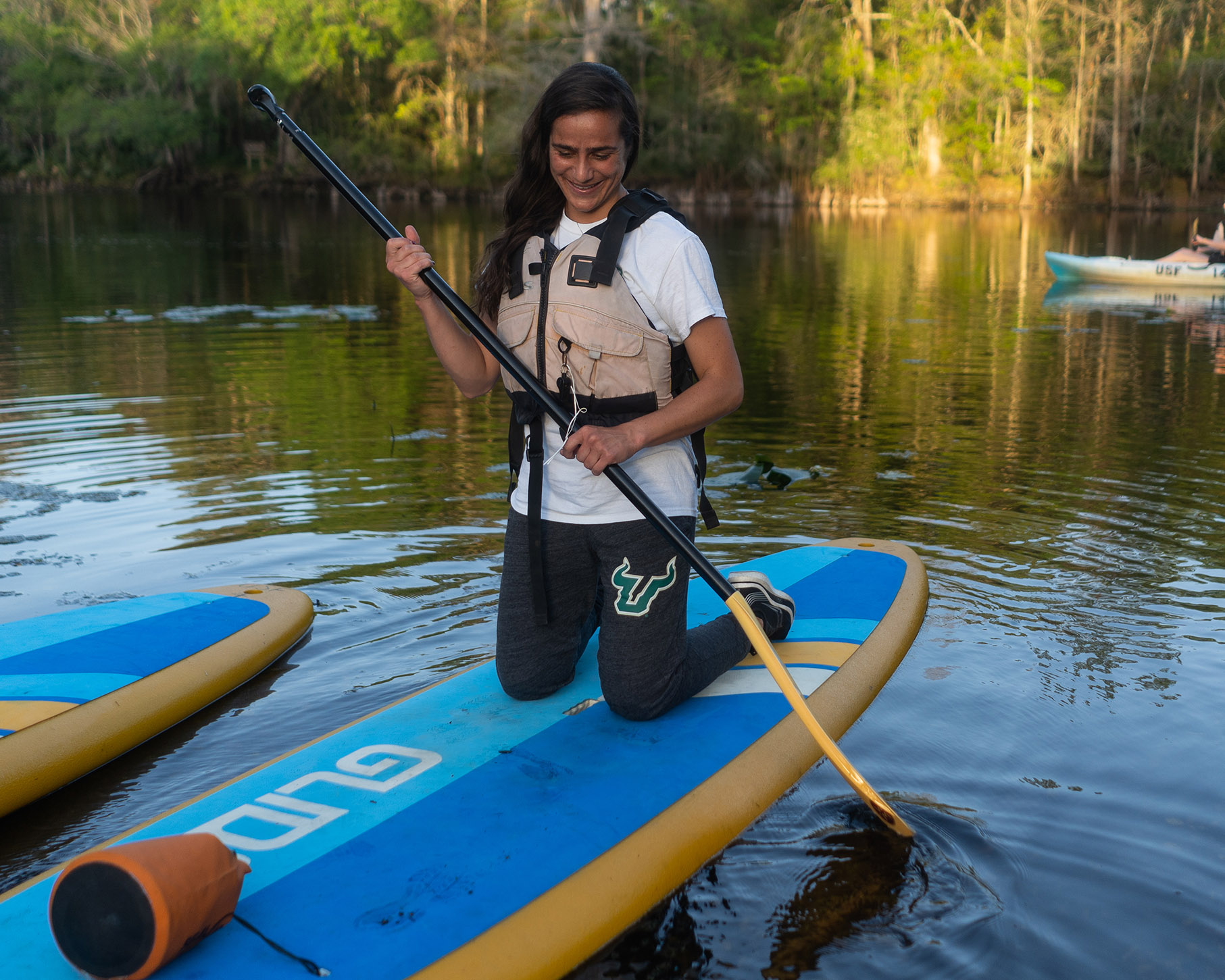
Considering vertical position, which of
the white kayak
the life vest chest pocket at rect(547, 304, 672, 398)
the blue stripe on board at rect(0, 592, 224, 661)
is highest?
the white kayak

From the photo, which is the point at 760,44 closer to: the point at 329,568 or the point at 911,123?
the point at 911,123

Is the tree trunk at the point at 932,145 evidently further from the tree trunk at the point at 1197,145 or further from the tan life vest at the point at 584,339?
the tan life vest at the point at 584,339

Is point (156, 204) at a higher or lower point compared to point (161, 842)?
higher

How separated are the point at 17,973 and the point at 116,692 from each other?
1.49 m

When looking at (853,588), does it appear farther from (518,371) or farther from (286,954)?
(286,954)

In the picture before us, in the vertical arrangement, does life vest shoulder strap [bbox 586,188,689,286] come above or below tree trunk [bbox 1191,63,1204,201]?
below

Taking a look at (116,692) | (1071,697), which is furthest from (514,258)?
(1071,697)

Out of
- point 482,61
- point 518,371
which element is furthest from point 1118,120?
point 518,371

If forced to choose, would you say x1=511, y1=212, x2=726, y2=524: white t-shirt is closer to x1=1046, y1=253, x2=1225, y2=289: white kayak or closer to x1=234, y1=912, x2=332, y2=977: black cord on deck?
x1=234, y1=912, x2=332, y2=977: black cord on deck

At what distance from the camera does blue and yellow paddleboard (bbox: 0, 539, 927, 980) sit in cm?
201

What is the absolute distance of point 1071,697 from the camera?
366cm

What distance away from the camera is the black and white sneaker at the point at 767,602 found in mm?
3410

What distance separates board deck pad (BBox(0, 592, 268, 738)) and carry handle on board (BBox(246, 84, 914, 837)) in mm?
1598

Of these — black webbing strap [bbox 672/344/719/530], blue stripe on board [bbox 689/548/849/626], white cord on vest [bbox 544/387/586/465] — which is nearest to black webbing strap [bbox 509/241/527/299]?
white cord on vest [bbox 544/387/586/465]
